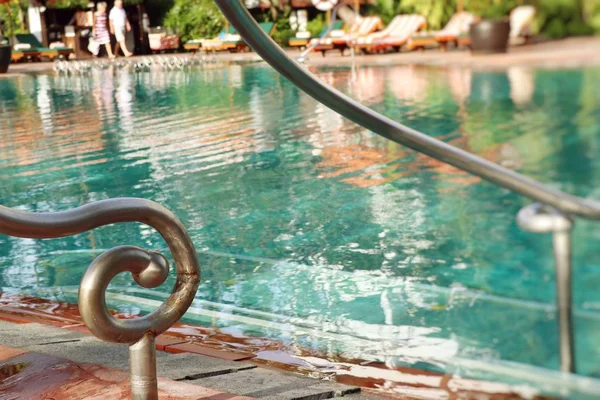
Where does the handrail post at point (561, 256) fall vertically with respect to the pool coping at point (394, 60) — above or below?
above

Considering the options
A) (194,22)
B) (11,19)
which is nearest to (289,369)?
(194,22)

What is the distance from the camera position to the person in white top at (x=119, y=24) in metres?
21.0

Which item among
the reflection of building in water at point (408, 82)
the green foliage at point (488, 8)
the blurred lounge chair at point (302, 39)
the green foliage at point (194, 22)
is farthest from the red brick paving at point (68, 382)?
the blurred lounge chair at point (302, 39)

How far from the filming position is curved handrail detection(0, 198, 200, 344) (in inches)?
53.9

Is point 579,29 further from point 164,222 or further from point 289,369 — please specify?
point 289,369

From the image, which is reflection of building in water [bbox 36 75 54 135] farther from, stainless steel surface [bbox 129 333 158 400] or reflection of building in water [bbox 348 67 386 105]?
stainless steel surface [bbox 129 333 158 400]

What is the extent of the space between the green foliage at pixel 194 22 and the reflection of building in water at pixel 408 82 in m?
5.81

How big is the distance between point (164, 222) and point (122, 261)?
0.32ft

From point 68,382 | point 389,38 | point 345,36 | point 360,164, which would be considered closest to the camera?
point 68,382

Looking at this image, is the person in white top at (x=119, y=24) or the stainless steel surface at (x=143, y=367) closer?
the stainless steel surface at (x=143, y=367)

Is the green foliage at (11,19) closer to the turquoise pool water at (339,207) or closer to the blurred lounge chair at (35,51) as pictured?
the blurred lounge chair at (35,51)

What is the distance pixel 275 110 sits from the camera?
35.2 feet

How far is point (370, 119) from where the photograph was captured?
4.55ft

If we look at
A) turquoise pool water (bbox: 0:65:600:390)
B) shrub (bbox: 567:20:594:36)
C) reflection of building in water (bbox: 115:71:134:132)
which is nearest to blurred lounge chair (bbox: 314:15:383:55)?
reflection of building in water (bbox: 115:71:134:132)
